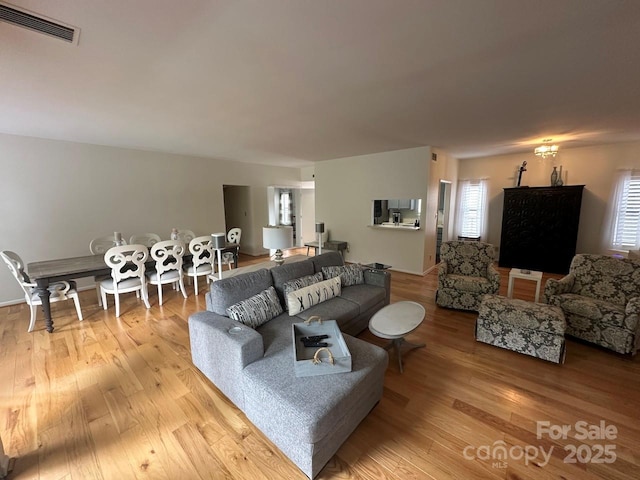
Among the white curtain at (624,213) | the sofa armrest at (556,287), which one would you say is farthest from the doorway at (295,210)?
the white curtain at (624,213)

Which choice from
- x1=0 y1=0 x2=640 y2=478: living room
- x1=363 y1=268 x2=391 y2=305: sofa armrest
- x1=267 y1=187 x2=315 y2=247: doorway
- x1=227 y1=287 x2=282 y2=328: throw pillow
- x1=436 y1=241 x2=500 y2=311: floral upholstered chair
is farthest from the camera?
x1=267 y1=187 x2=315 y2=247: doorway

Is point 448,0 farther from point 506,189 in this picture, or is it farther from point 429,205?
point 506,189

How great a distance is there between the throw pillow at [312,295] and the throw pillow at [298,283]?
0.19 ft

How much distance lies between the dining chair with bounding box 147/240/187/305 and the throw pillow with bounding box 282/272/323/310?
86.8 inches

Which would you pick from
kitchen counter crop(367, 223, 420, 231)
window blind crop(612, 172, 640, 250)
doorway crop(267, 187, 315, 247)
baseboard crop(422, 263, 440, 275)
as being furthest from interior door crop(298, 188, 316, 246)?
window blind crop(612, 172, 640, 250)

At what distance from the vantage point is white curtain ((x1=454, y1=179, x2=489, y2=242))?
6.15m

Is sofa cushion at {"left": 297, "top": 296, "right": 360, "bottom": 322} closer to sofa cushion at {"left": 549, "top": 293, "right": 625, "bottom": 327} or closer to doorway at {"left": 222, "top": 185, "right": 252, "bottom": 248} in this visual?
sofa cushion at {"left": 549, "top": 293, "right": 625, "bottom": 327}

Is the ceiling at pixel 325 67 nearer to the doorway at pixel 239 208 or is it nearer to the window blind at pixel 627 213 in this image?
the window blind at pixel 627 213

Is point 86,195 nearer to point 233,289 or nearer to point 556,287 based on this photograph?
point 233,289

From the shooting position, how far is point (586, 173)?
16.4ft

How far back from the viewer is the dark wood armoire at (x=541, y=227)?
4.88 m

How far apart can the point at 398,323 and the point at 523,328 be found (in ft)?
4.18

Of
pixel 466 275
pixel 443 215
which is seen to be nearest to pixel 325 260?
pixel 466 275

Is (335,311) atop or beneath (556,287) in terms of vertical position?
beneath
